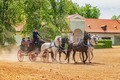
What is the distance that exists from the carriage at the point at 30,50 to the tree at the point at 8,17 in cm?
2149

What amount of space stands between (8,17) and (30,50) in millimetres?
23451

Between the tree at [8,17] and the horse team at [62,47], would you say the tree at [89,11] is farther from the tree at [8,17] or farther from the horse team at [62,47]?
the horse team at [62,47]

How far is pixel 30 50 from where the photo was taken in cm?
2858

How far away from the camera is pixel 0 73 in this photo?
1489cm

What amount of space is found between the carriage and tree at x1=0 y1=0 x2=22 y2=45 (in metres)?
21.5

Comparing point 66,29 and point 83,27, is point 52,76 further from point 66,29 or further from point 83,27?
point 83,27

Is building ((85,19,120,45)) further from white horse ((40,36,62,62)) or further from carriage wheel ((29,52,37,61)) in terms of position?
white horse ((40,36,62,62))

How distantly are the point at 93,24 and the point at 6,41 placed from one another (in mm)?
42844

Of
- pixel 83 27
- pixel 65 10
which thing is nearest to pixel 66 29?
pixel 65 10

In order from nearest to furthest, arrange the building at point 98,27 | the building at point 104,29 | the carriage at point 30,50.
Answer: the carriage at point 30,50
the building at point 98,27
the building at point 104,29

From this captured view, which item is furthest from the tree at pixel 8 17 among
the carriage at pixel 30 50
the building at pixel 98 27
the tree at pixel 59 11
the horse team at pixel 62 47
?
the building at pixel 98 27

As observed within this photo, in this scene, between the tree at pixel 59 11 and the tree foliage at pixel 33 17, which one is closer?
the tree foliage at pixel 33 17

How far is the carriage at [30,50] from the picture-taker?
2834 centimetres

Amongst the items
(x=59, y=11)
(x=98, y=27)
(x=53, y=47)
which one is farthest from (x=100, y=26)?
(x=53, y=47)
